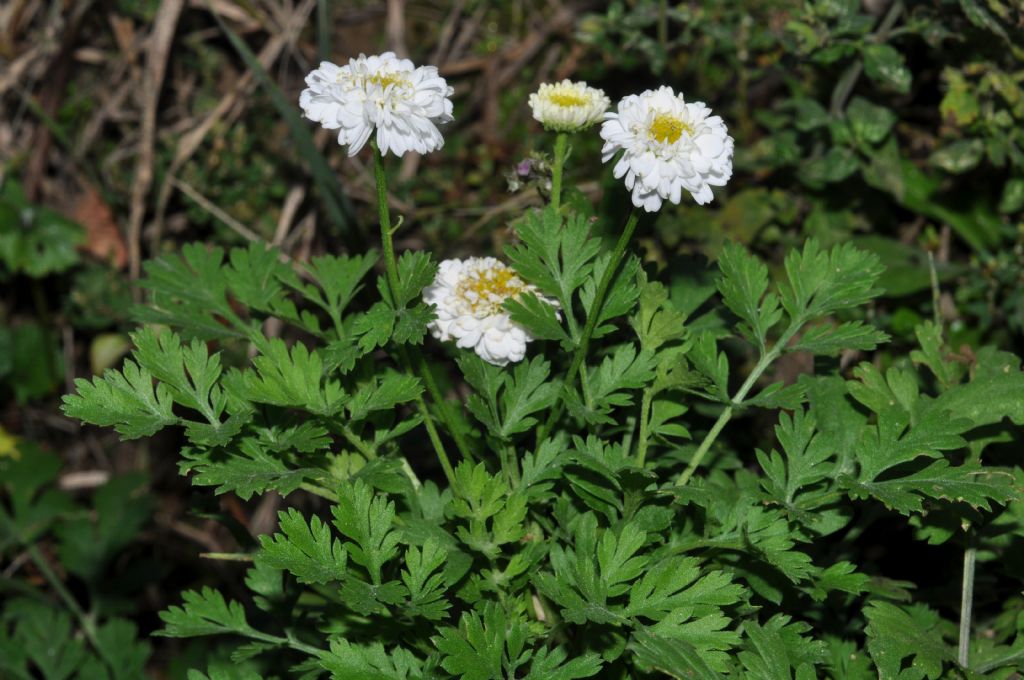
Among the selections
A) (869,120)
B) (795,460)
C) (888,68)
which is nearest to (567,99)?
(795,460)

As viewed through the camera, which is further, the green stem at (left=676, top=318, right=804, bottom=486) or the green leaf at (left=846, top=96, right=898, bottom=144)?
the green leaf at (left=846, top=96, right=898, bottom=144)

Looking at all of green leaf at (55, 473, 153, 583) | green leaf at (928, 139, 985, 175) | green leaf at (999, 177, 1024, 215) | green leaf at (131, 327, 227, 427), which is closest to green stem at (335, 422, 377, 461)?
green leaf at (131, 327, 227, 427)

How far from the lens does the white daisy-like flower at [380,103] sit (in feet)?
4.94

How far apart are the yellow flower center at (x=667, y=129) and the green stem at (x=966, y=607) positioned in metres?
0.93

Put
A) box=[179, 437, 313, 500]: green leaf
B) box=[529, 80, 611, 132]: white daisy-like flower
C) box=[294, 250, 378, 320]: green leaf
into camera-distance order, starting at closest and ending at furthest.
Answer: box=[179, 437, 313, 500]: green leaf
box=[529, 80, 611, 132]: white daisy-like flower
box=[294, 250, 378, 320]: green leaf

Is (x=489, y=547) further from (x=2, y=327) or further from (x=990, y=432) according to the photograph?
(x=2, y=327)

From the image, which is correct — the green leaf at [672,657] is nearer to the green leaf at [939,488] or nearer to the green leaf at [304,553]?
the green leaf at [939,488]

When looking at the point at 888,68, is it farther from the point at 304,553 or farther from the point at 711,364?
Result: the point at 304,553

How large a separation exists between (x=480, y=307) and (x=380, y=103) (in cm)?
39

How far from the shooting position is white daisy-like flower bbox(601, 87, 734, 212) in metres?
1.47

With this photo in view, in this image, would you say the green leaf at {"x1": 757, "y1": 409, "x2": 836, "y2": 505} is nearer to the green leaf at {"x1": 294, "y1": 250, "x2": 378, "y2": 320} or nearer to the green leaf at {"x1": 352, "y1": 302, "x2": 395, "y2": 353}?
the green leaf at {"x1": 352, "y1": 302, "x2": 395, "y2": 353}

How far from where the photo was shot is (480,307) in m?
1.68

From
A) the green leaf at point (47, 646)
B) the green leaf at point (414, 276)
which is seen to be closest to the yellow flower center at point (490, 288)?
the green leaf at point (414, 276)

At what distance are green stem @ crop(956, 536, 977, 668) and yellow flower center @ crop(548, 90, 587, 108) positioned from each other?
1059 millimetres
